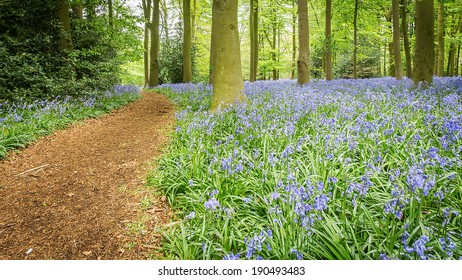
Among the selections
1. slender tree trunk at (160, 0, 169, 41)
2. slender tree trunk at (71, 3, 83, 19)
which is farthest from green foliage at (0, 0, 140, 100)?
slender tree trunk at (160, 0, 169, 41)

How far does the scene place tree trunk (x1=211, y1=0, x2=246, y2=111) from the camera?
7.16 m

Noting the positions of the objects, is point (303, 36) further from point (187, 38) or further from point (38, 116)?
point (38, 116)

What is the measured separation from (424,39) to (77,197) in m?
9.65

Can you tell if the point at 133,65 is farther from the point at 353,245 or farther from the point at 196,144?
the point at 353,245

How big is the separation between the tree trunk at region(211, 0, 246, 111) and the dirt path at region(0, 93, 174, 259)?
1.98 meters

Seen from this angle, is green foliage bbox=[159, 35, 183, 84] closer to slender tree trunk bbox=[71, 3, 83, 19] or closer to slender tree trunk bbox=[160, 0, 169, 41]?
slender tree trunk bbox=[160, 0, 169, 41]

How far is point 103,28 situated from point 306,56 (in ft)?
27.5

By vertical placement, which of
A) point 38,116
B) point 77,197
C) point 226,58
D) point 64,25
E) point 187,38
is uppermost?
point 187,38

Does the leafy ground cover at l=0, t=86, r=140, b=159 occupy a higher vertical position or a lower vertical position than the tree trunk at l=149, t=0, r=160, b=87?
lower

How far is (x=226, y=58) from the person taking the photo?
7.33 metres

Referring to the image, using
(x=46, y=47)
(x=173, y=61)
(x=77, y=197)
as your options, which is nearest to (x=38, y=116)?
(x=46, y=47)

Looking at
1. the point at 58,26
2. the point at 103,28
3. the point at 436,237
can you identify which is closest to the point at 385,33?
the point at 103,28

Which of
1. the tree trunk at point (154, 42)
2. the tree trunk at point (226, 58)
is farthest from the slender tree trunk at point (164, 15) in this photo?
the tree trunk at point (226, 58)

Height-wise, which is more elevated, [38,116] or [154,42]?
[154,42]
